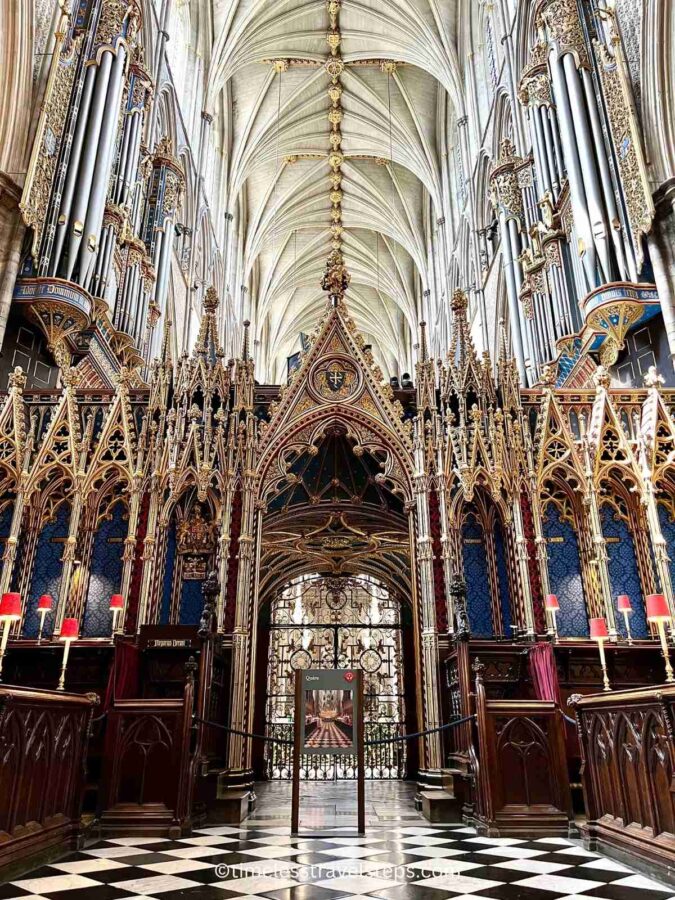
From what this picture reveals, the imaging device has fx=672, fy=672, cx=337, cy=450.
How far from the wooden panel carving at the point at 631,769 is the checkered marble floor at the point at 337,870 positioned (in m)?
0.21

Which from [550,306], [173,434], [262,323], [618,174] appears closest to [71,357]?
[173,434]

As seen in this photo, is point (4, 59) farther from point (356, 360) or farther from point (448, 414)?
point (448, 414)

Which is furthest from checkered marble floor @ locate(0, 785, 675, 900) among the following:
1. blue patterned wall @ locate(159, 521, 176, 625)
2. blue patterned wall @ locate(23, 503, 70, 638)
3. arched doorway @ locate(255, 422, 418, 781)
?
arched doorway @ locate(255, 422, 418, 781)

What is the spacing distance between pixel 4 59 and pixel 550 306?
9987 mm

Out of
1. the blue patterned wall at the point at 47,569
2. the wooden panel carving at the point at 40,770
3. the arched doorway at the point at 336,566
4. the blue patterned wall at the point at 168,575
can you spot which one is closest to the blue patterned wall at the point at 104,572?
the blue patterned wall at the point at 47,569

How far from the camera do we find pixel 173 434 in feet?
29.5

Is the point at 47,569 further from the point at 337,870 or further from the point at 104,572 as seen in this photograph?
the point at 337,870

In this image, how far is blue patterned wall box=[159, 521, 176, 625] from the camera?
8.99 m

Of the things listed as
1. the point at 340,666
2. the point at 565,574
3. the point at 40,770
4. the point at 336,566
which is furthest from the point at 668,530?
the point at 340,666

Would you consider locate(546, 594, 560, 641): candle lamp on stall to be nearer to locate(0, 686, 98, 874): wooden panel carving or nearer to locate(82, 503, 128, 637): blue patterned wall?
locate(0, 686, 98, 874): wooden panel carving

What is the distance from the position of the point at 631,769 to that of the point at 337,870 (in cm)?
205

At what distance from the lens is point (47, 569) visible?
28.7ft

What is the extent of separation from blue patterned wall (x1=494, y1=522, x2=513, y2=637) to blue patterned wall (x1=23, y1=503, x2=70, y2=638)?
219 inches

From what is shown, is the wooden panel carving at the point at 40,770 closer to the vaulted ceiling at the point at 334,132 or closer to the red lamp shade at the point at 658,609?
the red lamp shade at the point at 658,609
